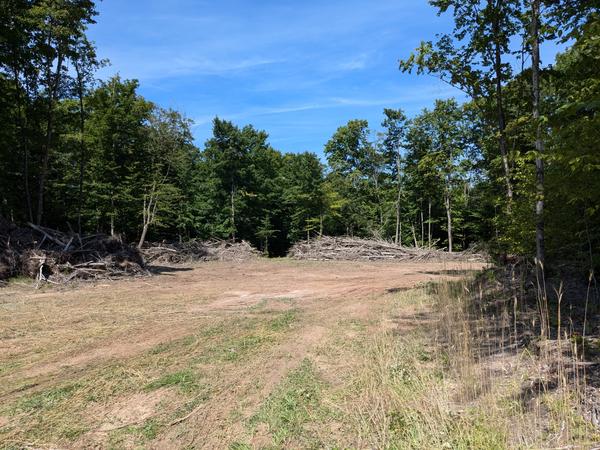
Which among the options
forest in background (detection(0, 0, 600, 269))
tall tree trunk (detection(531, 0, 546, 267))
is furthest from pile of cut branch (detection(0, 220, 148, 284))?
tall tree trunk (detection(531, 0, 546, 267))

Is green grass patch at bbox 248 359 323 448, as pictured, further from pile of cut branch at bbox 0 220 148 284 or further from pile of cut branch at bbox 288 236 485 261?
pile of cut branch at bbox 288 236 485 261

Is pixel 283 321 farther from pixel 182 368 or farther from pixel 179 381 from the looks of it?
pixel 179 381

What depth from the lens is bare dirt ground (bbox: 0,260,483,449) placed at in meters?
3.48

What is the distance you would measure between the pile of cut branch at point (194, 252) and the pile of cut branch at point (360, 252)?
393 cm

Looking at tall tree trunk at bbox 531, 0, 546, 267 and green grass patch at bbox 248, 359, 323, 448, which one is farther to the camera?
tall tree trunk at bbox 531, 0, 546, 267

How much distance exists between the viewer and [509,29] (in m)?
9.96

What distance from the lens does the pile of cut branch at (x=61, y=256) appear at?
13.1m

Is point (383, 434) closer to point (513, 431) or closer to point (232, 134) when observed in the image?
point (513, 431)

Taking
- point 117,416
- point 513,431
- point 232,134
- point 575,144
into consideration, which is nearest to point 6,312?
point 117,416

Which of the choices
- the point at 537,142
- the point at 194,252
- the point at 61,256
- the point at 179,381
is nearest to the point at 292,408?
the point at 179,381

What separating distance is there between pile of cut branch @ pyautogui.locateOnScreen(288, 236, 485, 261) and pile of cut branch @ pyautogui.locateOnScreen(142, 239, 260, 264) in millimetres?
3933

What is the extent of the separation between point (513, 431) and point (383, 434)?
1.00 metres

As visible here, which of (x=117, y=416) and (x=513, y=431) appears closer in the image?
(x=513, y=431)

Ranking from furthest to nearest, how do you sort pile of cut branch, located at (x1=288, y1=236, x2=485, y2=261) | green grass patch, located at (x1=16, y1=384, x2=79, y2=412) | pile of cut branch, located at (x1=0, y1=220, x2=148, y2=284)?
pile of cut branch, located at (x1=288, y1=236, x2=485, y2=261), pile of cut branch, located at (x1=0, y1=220, x2=148, y2=284), green grass patch, located at (x1=16, y1=384, x2=79, y2=412)
